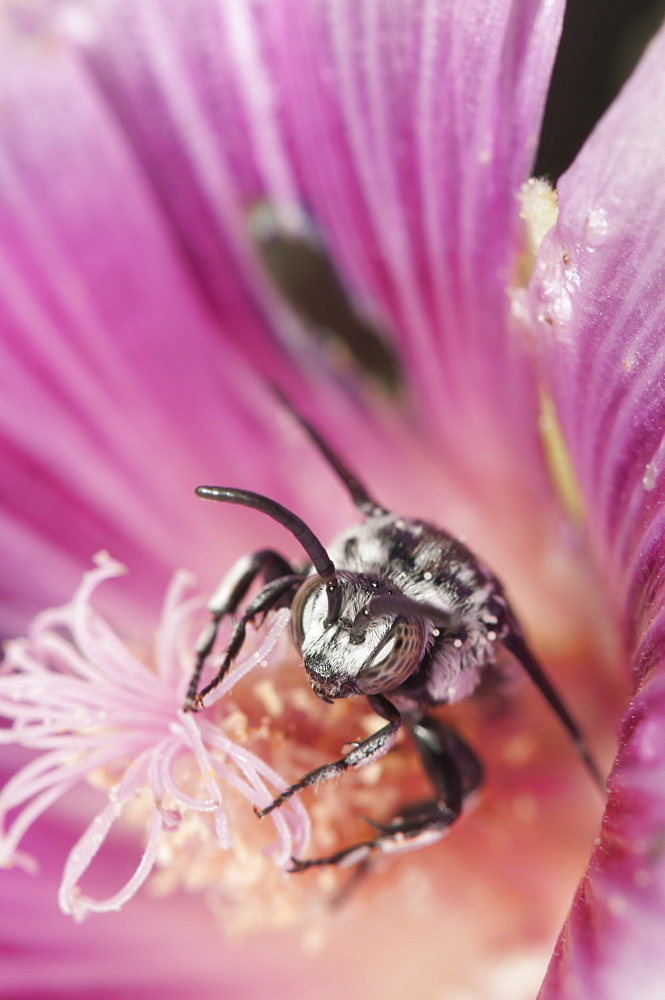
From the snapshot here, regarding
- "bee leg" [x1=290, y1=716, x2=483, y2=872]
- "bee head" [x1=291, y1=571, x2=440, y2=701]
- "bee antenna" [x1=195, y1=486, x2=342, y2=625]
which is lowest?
"bee leg" [x1=290, y1=716, x2=483, y2=872]

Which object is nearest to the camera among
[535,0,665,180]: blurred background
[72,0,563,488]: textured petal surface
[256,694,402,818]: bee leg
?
[256,694,402,818]: bee leg

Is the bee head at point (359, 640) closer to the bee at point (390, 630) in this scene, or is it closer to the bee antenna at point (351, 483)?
the bee at point (390, 630)

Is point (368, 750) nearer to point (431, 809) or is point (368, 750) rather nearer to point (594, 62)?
point (431, 809)

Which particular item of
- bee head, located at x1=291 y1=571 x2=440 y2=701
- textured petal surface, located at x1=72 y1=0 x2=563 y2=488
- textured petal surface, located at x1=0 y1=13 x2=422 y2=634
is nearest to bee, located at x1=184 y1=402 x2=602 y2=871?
bee head, located at x1=291 y1=571 x2=440 y2=701

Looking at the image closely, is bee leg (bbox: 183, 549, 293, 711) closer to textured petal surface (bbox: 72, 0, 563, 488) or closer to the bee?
the bee

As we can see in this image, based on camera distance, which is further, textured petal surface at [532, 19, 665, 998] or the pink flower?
the pink flower

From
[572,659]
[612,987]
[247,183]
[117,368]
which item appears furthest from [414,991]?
[247,183]

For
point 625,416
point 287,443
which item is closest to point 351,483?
point 625,416
